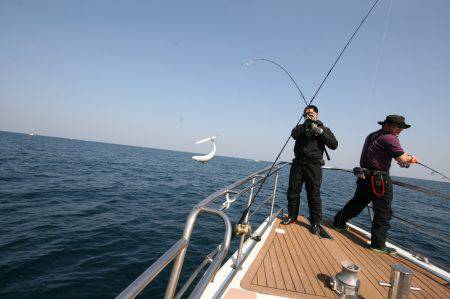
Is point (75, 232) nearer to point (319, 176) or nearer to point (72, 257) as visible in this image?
point (72, 257)

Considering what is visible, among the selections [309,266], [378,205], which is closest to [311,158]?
[378,205]

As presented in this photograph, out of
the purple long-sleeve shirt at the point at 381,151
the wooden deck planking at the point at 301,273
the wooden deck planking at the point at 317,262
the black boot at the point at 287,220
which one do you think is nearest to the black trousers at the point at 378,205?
the purple long-sleeve shirt at the point at 381,151

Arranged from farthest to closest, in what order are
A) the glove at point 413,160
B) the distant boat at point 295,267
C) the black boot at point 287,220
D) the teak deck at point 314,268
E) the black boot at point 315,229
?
the black boot at point 287,220
the black boot at point 315,229
the glove at point 413,160
the teak deck at point 314,268
the distant boat at point 295,267

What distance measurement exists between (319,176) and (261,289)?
2.27 metres

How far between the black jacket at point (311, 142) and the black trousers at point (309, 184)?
4.7 inches

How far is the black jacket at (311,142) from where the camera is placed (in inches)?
154

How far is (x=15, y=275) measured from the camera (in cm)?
418

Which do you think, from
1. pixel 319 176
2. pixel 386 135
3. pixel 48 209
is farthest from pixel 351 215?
pixel 48 209

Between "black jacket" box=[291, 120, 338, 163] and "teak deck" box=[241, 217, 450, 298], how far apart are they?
129cm

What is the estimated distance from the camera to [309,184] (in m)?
4.11

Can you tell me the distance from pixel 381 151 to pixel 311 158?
0.99 m

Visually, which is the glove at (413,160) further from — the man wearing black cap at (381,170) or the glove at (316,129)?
the glove at (316,129)

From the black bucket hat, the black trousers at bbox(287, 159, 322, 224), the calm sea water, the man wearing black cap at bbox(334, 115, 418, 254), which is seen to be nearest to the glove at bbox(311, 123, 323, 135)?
the black trousers at bbox(287, 159, 322, 224)

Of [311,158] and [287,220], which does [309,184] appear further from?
[287,220]
